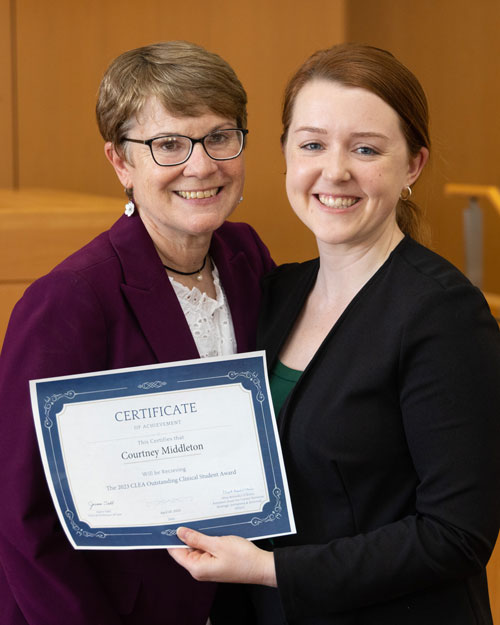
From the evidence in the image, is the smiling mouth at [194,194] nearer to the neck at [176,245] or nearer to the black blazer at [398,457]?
the neck at [176,245]

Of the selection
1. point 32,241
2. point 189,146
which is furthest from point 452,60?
point 189,146

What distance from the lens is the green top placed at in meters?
1.58

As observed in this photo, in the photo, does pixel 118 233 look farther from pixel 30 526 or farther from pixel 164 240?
pixel 30 526

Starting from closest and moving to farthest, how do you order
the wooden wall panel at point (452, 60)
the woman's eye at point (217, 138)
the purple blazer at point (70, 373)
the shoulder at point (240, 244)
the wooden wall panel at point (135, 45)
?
the purple blazer at point (70, 373) < the woman's eye at point (217, 138) < the shoulder at point (240, 244) < the wooden wall panel at point (135, 45) < the wooden wall panel at point (452, 60)

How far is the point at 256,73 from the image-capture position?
5379mm

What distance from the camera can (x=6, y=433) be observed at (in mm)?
1476

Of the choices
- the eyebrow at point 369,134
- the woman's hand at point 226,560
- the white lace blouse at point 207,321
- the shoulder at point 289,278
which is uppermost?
the eyebrow at point 369,134

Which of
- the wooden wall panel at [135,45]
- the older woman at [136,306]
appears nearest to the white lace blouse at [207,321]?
the older woman at [136,306]

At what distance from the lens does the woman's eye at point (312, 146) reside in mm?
1533

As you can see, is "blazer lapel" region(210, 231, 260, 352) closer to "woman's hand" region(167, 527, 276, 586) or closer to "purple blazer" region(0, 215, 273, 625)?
"purple blazer" region(0, 215, 273, 625)

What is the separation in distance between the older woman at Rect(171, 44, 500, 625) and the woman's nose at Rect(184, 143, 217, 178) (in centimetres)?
17

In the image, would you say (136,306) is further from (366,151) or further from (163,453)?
(366,151)

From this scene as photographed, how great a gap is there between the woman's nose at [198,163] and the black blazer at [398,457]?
0.40 m

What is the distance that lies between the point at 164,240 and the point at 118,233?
0.11 m
